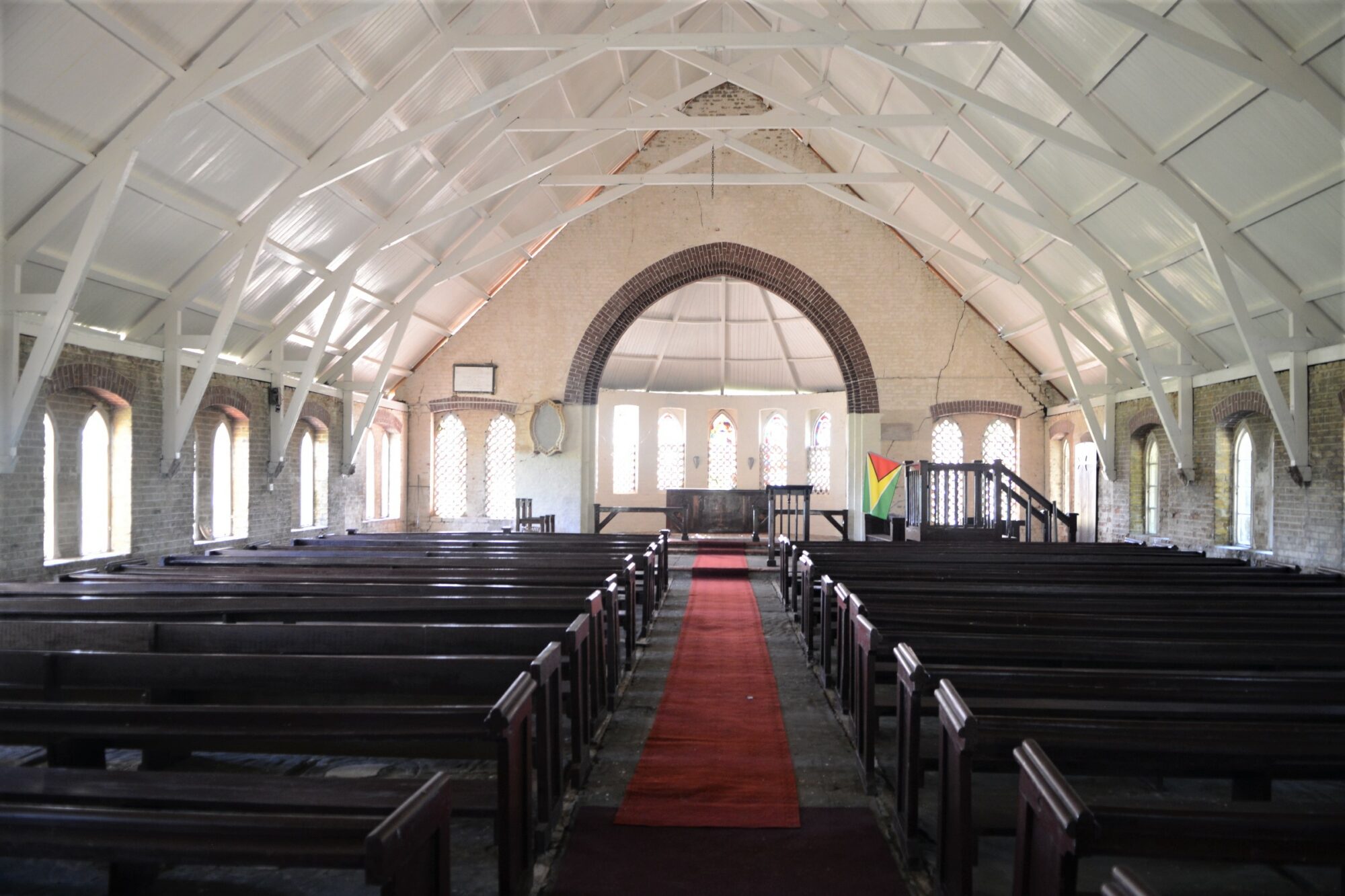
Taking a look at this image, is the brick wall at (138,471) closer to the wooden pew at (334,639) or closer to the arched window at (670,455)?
the wooden pew at (334,639)

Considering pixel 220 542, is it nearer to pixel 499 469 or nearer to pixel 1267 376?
pixel 499 469

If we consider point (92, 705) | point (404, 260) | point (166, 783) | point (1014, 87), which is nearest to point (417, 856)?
→ point (166, 783)

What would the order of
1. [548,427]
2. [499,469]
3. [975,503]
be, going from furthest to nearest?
[499,469] → [548,427] → [975,503]

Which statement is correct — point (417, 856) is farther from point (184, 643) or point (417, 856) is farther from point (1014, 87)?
point (1014, 87)

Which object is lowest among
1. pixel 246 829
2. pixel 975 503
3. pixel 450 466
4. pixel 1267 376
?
pixel 246 829

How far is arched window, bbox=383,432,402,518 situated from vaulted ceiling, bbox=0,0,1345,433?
8.95 feet

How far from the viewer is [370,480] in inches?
625

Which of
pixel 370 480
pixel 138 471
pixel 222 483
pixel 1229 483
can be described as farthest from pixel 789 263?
pixel 138 471

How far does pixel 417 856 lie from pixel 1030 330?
14360mm

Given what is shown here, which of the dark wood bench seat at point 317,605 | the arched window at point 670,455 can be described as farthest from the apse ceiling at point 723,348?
the dark wood bench seat at point 317,605

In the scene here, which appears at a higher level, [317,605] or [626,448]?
[626,448]

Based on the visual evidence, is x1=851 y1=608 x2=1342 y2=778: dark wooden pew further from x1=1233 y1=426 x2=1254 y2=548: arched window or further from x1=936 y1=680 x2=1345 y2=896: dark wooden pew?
x1=1233 y1=426 x2=1254 y2=548: arched window

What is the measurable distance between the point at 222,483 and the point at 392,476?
16.9 feet

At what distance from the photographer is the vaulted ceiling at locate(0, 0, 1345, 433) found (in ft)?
22.7
